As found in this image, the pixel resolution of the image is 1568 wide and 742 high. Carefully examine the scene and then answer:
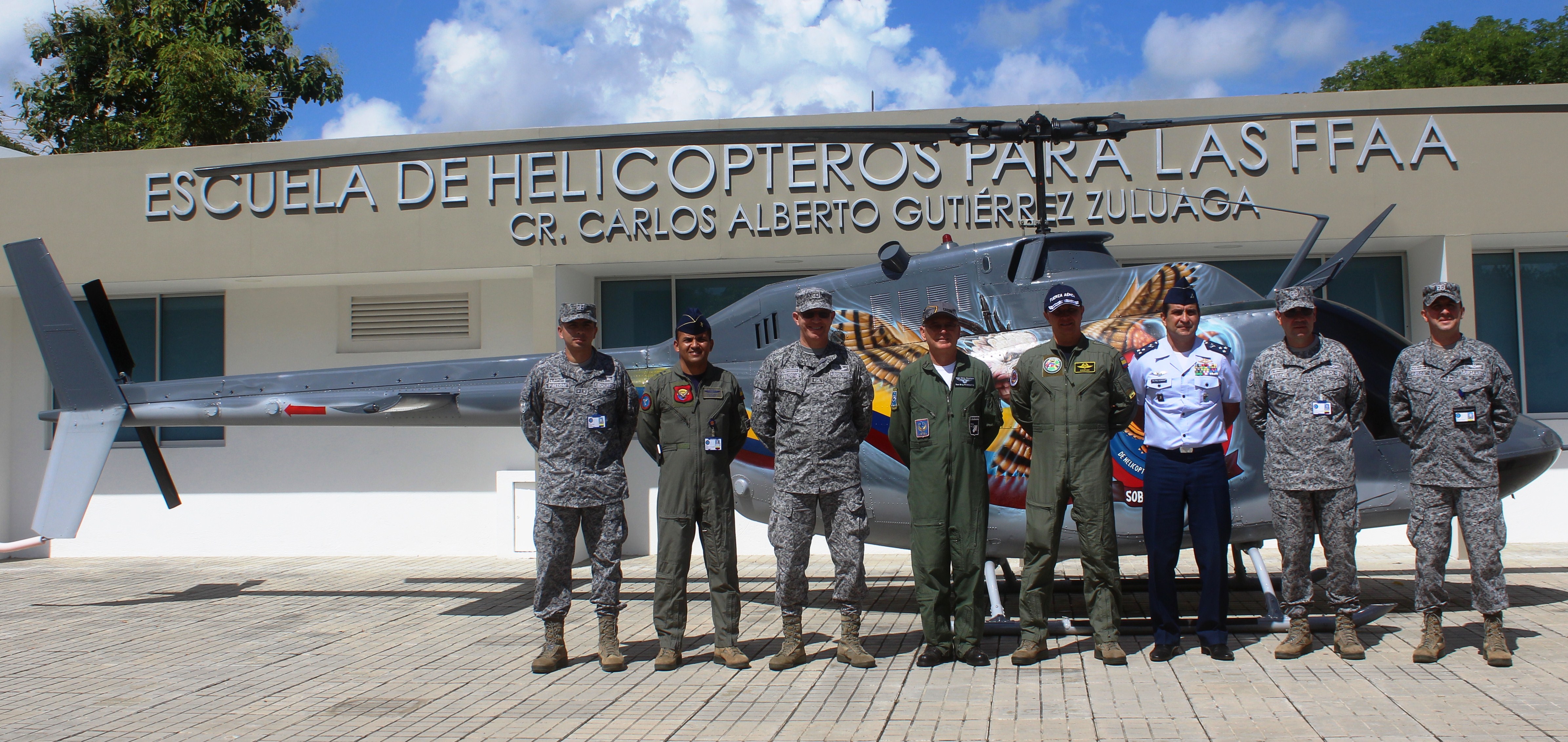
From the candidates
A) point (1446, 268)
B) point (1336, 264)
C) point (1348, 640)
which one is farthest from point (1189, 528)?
point (1446, 268)

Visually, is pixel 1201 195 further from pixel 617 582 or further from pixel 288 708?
pixel 288 708

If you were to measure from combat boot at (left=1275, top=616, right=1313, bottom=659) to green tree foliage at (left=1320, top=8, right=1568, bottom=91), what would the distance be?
31617 millimetres

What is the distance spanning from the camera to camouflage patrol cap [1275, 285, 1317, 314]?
502cm

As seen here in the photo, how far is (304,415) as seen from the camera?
7.78m

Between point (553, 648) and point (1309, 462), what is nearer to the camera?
point (1309, 462)

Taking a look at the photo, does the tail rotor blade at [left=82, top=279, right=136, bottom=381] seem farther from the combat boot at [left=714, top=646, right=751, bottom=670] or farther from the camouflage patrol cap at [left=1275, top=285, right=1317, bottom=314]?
the camouflage patrol cap at [left=1275, top=285, right=1317, bottom=314]

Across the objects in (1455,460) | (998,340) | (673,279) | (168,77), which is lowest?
(1455,460)

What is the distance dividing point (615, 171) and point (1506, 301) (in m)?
9.32

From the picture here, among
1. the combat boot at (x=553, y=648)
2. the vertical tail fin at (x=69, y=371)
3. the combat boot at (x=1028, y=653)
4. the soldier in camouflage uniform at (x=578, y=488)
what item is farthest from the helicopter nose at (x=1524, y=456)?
the vertical tail fin at (x=69, y=371)

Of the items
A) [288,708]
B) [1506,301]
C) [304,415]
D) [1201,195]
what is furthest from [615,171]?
[1506,301]

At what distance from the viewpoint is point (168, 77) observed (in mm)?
20500

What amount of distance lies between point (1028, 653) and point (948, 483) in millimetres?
949

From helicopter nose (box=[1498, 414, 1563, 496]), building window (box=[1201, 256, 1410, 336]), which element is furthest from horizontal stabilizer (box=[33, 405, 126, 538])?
building window (box=[1201, 256, 1410, 336])

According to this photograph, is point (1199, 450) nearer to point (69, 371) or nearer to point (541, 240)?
point (541, 240)
